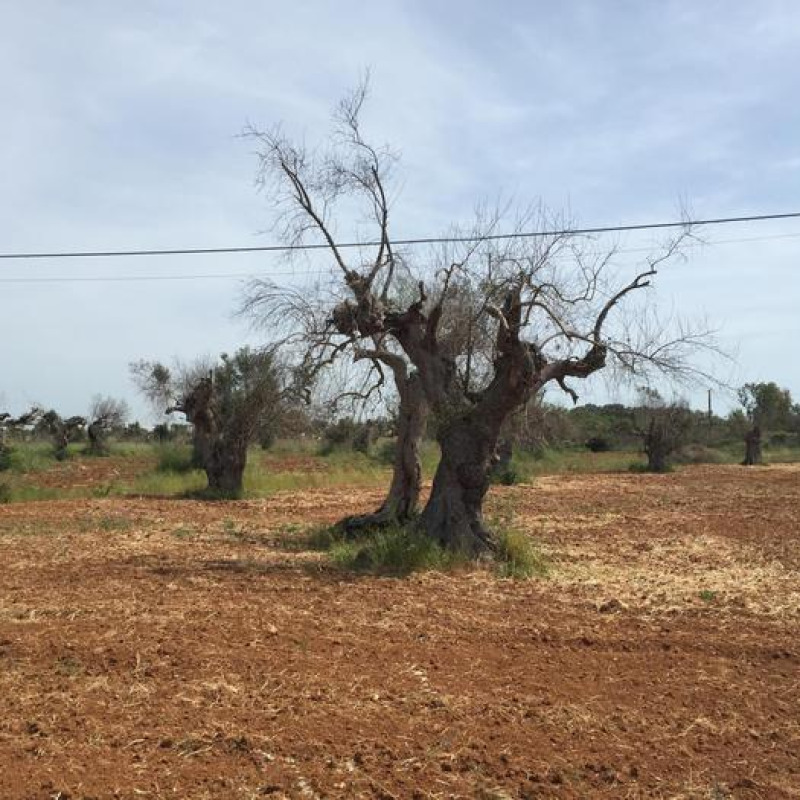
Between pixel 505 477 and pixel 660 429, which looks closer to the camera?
pixel 505 477

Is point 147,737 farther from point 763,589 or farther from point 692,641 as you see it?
point 763,589

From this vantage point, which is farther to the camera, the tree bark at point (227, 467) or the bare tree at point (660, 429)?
the bare tree at point (660, 429)

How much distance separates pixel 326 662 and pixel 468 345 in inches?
319

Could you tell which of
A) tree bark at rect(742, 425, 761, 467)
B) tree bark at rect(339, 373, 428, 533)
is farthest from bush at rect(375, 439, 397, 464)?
tree bark at rect(339, 373, 428, 533)

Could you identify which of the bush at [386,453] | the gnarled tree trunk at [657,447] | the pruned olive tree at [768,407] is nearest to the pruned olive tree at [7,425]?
the bush at [386,453]

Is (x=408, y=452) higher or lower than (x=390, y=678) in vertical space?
higher

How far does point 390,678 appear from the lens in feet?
21.5

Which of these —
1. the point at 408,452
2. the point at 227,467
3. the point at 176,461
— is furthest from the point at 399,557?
the point at 176,461

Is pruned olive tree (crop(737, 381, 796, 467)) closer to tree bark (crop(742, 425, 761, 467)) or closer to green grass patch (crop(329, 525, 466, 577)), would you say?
tree bark (crop(742, 425, 761, 467))

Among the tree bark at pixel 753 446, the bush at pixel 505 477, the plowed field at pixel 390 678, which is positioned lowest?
the plowed field at pixel 390 678

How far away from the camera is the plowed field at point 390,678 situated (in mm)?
4859

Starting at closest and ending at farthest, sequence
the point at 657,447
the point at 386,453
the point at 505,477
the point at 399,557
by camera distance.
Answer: the point at 399,557, the point at 505,477, the point at 657,447, the point at 386,453

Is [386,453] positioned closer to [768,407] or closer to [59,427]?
[59,427]

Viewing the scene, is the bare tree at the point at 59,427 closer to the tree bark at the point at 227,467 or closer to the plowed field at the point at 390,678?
the tree bark at the point at 227,467
